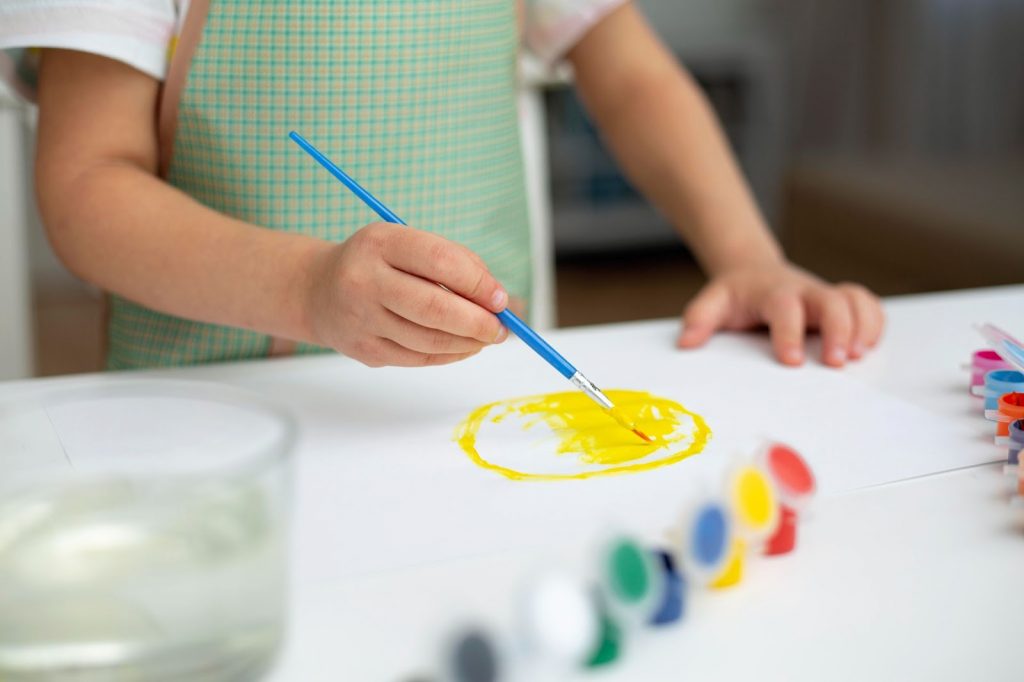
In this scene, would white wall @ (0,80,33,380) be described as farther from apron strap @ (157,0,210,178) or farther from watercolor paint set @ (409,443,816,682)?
watercolor paint set @ (409,443,816,682)

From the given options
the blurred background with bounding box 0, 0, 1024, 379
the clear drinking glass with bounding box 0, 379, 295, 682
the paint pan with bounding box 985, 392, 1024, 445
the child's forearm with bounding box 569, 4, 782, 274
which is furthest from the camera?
the blurred background with bounding box 0, 0, 1024, 379

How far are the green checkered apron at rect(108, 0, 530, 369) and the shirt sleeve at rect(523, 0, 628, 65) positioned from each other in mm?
76

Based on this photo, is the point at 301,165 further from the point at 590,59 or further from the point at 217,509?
the point at 217,509

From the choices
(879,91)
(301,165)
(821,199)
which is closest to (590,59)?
(301,165)

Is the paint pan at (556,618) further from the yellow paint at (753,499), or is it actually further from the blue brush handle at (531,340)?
the blue brush handle at (531,340)

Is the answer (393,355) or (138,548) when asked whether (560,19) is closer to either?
(393,355)

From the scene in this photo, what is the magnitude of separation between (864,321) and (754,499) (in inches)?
12.9

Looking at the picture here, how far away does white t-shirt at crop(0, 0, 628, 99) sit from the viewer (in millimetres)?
611

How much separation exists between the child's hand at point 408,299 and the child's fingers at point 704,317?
188 mm

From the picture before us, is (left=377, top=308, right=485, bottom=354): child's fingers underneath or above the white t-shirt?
underneath

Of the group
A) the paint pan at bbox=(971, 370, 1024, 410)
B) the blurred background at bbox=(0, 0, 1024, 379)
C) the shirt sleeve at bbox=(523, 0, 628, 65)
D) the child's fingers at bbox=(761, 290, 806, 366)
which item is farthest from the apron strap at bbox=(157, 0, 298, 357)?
the blurred background at bbox=(0, 0, 1024, 379)

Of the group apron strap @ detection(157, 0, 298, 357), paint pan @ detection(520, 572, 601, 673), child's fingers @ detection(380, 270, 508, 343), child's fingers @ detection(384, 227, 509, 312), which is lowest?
paint pan @ detection(520, 572, 601, 673)

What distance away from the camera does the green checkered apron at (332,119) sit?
686mm

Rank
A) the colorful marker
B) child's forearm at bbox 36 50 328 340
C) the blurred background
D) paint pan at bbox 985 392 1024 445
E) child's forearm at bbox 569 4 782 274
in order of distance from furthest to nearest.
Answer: the blurred background
child's forearm at bbox 569 4 782 274
child's forearm at bbox 36 50 328 340
paint pan at bbox 985 392 1024 445
the colorful marker
